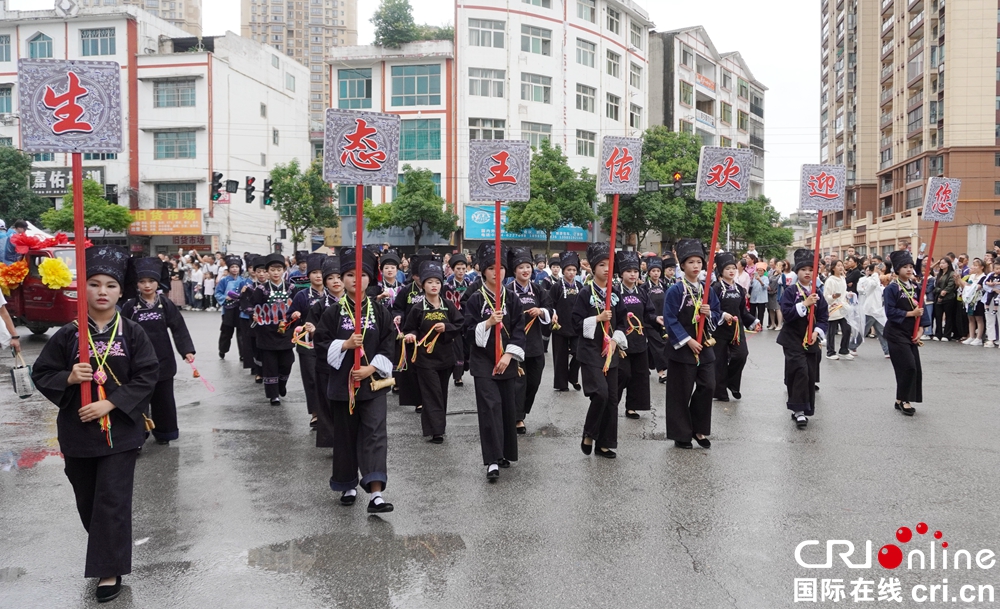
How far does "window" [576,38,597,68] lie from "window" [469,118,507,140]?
606 cm

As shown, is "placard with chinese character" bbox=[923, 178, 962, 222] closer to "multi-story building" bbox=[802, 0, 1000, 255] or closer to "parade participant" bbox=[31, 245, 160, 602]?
"parade participant" bbox=[31, 245, 160, 602]

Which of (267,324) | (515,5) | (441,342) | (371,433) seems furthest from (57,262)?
(515,5)

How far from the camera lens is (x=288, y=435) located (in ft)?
26.8

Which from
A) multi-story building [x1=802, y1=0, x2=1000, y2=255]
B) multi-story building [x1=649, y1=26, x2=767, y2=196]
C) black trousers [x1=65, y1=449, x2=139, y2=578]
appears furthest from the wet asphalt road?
multi-story building [x1=802, y1=0, x2=1000, y2=255]

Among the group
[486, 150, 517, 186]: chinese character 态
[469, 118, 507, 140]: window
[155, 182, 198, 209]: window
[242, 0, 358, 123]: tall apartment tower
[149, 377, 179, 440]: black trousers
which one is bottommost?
[149, 377, 179, 440]: black trousers

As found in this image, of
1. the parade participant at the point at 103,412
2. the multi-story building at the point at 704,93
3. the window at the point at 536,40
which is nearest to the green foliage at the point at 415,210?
the window at the point at 536,40

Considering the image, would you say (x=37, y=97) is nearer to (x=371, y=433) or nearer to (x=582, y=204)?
(x=371, y=433)

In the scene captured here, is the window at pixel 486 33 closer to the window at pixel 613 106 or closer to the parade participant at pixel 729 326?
the window at pixel 613 106

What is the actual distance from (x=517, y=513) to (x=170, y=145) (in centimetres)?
4216

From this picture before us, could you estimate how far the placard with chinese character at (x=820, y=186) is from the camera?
9.72m

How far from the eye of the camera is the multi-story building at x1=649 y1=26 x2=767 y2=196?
5112 centimetres

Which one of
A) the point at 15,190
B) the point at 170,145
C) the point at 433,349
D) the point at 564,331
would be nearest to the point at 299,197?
the point at 170,145

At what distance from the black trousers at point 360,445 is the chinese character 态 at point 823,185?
21.1 ft

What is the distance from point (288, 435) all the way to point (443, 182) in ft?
109
